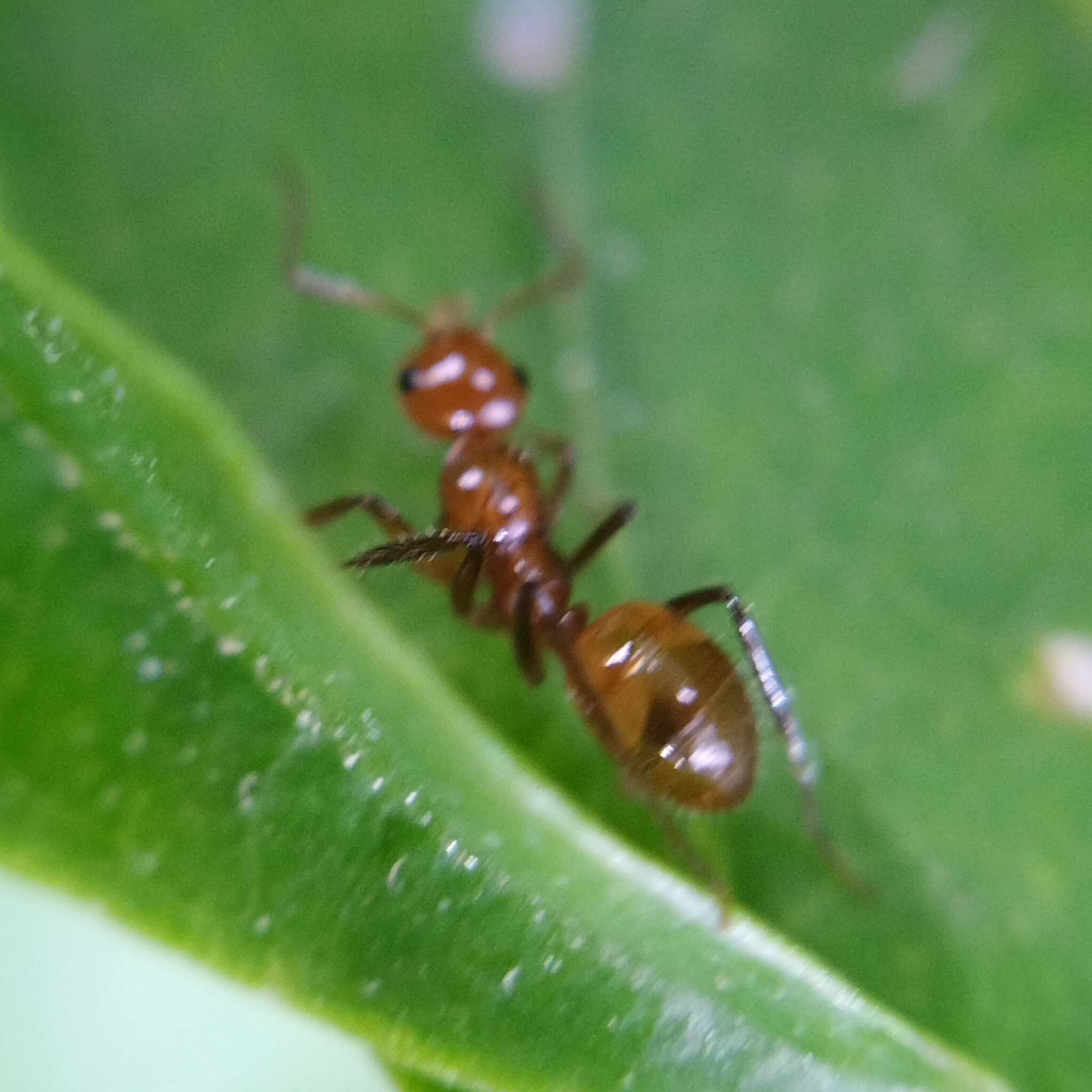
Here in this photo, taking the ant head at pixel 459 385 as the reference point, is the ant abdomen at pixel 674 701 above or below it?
below

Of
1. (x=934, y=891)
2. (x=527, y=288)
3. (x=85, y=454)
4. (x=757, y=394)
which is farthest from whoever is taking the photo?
(x=527, y=288)

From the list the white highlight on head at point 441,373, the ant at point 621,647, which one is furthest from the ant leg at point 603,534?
the white highlight on head at point 441,373

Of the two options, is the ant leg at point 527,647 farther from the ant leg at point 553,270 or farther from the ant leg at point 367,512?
the ant leg at point 553,270

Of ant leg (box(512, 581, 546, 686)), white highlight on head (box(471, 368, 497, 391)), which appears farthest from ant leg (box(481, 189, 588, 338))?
ant leg (box(512, 581, 546, 686))

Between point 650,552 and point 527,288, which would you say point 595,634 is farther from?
point 527,288

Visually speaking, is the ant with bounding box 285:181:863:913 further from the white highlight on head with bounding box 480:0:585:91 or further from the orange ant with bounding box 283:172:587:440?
the white highlight on head with bounding box 480:0:585:91

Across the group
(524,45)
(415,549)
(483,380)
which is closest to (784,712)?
(415,549)

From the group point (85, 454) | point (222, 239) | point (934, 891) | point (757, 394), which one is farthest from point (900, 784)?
point (222, 239)
